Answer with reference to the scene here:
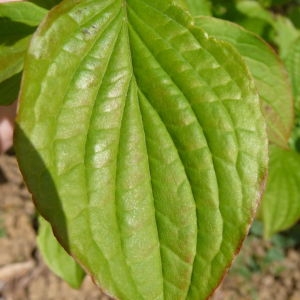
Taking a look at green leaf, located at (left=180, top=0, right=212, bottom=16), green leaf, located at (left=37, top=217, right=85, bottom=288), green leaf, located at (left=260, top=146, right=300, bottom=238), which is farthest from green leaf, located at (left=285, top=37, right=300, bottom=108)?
green leaf, located at (left=37, top=217, right=85, bottom=288)

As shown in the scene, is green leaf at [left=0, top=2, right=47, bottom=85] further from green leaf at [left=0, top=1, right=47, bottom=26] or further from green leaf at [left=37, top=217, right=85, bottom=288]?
green leaf at [left=37, top=217, right=85, bottom=288]

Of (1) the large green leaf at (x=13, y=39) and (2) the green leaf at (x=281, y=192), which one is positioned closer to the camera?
(1) the large green leaf at (x=13, y=39)

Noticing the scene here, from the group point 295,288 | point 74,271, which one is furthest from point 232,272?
point 74,271

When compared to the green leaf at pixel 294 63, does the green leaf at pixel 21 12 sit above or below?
above

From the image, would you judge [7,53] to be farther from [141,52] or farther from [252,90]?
[252,90]

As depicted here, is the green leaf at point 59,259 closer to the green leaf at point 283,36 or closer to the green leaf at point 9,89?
the green leaf at point 9,89

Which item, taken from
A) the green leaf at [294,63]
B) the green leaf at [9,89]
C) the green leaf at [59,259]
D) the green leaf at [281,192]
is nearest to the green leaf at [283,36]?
the green leaf at [294,63]

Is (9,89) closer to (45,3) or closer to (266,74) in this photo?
(45,3)
